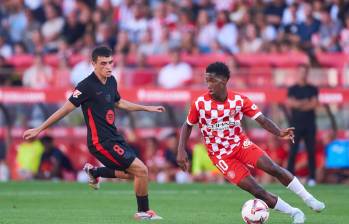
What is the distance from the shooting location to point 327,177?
22.1 metres

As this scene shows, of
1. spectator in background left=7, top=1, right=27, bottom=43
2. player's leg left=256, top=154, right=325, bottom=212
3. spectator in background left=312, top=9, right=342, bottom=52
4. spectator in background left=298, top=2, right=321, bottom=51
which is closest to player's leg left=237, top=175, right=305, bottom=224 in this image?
player's leg left=256, top=154, right=325, bottom=212

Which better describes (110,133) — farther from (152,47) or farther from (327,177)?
(152,47)

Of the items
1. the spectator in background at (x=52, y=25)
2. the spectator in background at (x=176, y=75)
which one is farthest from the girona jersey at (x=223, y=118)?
the spectator in background at (x=52, y=25)

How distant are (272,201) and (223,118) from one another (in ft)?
3.93

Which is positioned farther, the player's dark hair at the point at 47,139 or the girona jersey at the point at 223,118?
the player's dark hair at the point at 47,139

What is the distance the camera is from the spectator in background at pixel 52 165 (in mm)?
23578

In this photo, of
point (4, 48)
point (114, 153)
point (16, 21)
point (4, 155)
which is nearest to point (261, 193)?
point (114, 153)

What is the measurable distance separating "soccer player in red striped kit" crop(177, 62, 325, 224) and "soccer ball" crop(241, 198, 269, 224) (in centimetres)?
63

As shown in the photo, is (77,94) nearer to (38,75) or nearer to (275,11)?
(38,75)

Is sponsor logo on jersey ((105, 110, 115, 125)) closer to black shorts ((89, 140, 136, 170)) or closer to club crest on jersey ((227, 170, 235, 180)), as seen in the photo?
black shorts ((89, 140, 136, 170))

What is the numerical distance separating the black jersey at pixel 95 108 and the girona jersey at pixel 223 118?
1.14 meters

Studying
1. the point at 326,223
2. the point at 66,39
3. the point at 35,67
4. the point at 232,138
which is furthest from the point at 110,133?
the point at 66,39

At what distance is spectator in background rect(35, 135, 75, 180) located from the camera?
928 inches

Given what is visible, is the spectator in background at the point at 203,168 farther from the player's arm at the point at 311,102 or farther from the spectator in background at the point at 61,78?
the spectator in background at the point at 61,78
